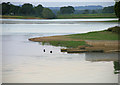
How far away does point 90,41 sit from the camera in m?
13.3

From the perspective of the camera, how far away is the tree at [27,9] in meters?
14.1

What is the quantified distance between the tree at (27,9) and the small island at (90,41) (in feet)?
3.51

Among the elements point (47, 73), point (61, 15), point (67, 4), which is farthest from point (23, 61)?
point (67, 4)

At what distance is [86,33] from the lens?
50.1ft

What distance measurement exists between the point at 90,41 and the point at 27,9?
116 inches

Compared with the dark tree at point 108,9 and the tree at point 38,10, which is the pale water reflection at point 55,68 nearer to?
the tree at point 38,10

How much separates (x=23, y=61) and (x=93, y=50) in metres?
3.09

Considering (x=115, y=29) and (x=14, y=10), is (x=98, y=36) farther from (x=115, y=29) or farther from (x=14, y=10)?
(x=14, y=10)

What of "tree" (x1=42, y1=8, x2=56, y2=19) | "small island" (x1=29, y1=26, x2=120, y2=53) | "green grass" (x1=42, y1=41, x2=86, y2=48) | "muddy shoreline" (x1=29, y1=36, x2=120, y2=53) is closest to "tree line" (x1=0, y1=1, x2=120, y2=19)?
"tree" (x1=42, y1=8, x2=56, y2=19)

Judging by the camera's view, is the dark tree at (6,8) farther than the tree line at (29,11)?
Yes

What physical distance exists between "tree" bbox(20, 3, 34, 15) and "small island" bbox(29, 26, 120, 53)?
3.51ft

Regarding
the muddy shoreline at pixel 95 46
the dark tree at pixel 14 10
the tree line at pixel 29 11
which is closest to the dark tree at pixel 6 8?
the tree line at pixel 29 11

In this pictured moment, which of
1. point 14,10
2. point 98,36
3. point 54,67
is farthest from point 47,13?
point 54,67

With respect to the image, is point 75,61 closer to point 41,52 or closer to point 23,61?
point 23,61
